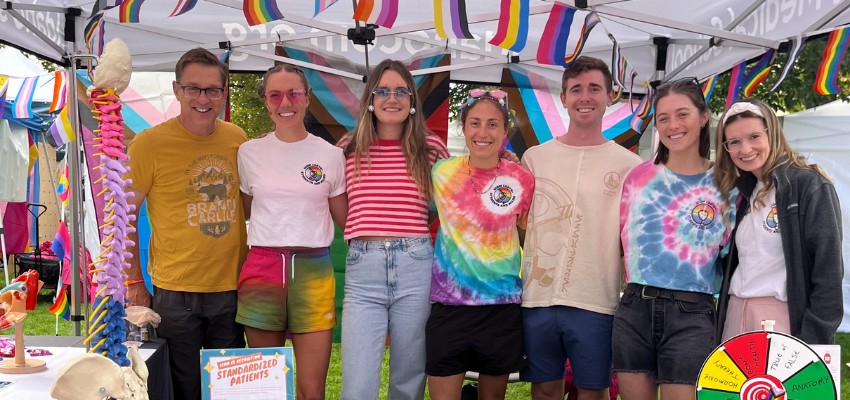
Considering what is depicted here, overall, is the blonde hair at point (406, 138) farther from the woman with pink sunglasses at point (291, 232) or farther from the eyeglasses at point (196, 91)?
the eyeglasses at point (196, 91)

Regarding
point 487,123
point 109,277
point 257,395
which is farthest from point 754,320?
point 109,277

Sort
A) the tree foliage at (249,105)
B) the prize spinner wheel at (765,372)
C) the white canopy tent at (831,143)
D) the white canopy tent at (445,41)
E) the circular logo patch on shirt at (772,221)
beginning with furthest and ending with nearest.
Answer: the tree foliage at (249,105) < the white canopy tent at (831,143) < the white canopy tent at (445,41) < the circular logo patch on shirt at (772,221) < the prize spinner wheel at (765,372)

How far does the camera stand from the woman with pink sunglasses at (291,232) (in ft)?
9.36

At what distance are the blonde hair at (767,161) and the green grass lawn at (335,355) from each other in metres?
2.66

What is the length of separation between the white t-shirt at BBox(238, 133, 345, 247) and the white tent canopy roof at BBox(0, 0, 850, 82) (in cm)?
110

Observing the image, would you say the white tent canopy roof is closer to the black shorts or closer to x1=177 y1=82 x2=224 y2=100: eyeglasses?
x1=177 y1=82 x2=224 y2=100: eyeglasses

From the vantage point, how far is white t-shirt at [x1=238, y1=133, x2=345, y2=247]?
9.34 feet

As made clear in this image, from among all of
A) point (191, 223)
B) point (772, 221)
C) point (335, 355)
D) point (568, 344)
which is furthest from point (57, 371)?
point (335, 355)

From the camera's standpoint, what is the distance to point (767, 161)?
2.49 m

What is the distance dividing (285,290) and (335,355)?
10.5ft

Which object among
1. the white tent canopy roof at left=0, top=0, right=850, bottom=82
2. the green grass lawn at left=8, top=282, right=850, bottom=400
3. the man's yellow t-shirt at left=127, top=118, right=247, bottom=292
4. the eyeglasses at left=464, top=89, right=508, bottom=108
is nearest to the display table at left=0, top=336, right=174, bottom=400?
the man's yellow t-shirt at left=127, top=118, right=247, bottom=292

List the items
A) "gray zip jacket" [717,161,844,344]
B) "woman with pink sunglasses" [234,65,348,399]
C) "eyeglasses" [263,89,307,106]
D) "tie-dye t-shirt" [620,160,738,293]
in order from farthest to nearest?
1. "eyeglasses" [263,89,307,106]
2. "woman with pink sunglasses" [234,65,348,399]
3. "tie-dye t-shirt" [620,160,738,293]
4. "gray zip jacket" [717,161,844,344]

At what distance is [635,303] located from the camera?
261 cm

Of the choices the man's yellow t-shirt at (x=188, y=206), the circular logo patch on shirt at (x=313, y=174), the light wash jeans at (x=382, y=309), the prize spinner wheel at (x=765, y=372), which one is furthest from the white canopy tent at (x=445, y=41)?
the prize spinner wheel at (x=765, y=372)
